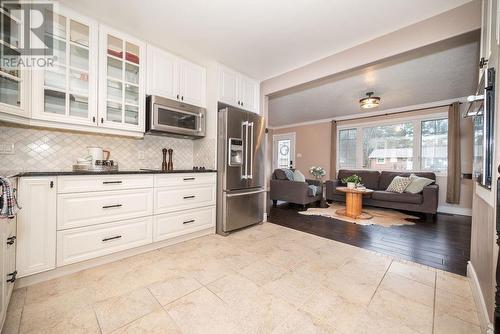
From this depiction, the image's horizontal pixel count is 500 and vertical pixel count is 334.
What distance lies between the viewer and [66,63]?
1.91 metres

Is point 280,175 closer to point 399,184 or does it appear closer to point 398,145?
point 399,184

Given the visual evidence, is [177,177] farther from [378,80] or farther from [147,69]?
[378,80]

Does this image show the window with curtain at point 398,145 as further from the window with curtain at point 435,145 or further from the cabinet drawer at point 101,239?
the cabinet drawer at point 101,239

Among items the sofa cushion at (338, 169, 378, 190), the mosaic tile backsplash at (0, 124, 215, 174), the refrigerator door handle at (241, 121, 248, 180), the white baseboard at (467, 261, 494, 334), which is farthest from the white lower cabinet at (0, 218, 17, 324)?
the sofa cushion at (338, 169, 378, 190)

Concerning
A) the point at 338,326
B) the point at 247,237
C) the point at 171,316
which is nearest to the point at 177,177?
the point at 247,237

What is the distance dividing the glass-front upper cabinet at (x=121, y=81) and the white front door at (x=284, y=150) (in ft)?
18.8

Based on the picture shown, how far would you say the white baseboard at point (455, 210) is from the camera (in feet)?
13.7

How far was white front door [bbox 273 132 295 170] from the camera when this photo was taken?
7375 millimetres

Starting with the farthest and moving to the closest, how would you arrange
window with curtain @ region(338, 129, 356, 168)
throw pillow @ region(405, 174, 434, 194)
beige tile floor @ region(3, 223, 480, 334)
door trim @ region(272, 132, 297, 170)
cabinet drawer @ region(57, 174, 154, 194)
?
door trim @ region(272, 132, 297, 170)
window with curtain @ region(338, 129, 356, 168)
throw pillow @ region(405, 174, 434, 194)
cabinet drawer @ region(57, 174, 154, 194)
beige tile floor @ region(3, 223, 480, 334)

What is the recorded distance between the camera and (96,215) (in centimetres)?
186

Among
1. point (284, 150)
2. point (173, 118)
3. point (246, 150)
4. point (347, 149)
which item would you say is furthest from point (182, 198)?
point (284, 150)

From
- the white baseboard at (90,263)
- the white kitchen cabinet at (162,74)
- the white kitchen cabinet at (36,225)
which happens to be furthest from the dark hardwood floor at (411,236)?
the white kitchen cabinet at (36,225)

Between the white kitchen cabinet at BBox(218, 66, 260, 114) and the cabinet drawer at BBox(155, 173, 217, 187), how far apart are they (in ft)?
3.71

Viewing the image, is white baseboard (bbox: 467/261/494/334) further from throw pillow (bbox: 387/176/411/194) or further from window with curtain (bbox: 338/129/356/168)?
window with curtain (bbox: 338/129/356/168)
